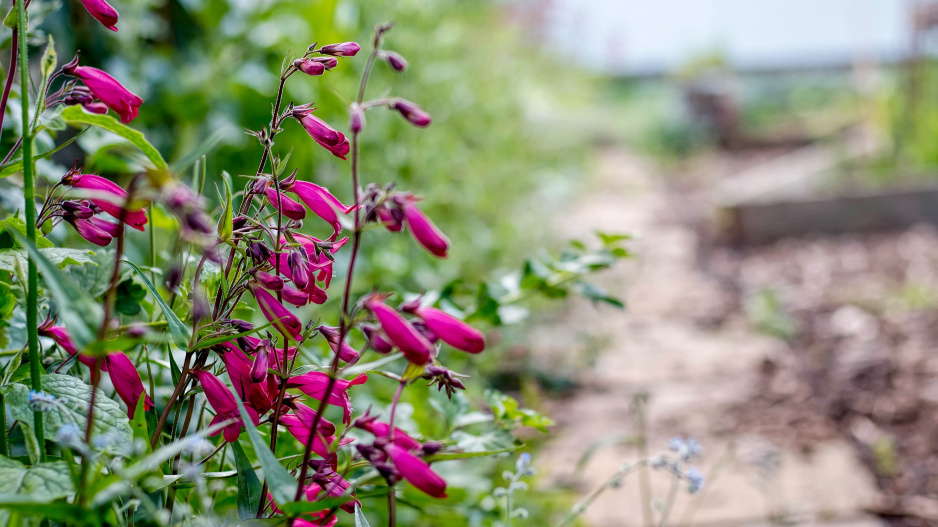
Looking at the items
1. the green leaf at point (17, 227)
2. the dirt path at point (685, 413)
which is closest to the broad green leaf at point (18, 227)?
the green leaf at point (17, 227)

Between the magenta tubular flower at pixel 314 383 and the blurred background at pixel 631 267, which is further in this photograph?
the blurred background at pixel 631 267

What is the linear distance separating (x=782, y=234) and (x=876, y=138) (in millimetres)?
1648

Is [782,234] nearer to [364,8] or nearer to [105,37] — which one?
[364,8]

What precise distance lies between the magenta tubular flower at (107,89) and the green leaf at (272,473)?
0.76 ft

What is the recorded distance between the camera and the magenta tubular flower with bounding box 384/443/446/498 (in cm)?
38

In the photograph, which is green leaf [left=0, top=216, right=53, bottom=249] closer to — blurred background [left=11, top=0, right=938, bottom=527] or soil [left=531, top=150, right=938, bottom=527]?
blurred background [left=11, top=0, right=938, bottom=527]

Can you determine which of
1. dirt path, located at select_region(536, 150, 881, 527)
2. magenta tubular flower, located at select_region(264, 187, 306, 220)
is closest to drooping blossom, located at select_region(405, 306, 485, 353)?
magenta tubular flower, located at select_region(264, 187, 306, 220)

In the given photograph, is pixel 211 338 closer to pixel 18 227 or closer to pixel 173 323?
pixel 173 323

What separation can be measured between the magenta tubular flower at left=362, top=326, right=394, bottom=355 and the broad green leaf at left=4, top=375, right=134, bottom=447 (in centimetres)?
14

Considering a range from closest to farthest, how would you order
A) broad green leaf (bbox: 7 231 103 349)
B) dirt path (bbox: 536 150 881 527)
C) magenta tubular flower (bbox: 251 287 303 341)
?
broad green leaf (bbox: 7 231 103 349) → magenta tubular flower (bbox: 251 287 303 341) → dirt path (bbox: 536 150 881 527)

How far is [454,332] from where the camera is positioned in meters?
0.38

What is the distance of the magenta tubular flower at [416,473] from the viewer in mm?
375

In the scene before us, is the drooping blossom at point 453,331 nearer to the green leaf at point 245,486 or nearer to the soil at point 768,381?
the green leaf at point 245,486

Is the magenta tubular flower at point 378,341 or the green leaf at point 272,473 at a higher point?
the magenta tubular flower at point 378,341
